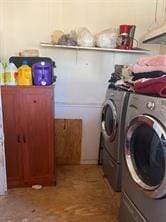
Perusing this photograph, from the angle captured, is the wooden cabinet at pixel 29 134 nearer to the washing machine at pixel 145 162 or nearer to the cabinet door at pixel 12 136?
the cabinet door at pixel 12 136

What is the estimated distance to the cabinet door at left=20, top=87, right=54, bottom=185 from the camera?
223cm

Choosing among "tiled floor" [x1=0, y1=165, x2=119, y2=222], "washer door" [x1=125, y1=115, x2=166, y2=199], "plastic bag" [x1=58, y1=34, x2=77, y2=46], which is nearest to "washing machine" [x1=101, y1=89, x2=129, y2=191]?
"tiled floor" [x1=0, y1=165, x2=119, y2=222]

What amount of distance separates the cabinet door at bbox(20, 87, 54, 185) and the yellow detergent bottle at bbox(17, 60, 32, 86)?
0.07 meters

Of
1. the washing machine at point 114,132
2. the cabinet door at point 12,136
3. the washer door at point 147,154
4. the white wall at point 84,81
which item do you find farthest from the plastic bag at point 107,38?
the washer door at point 147,154

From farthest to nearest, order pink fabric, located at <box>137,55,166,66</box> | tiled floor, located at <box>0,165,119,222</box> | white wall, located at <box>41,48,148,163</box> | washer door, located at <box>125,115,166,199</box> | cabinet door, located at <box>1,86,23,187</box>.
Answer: white wall, located at <box>41,48,148,163</box>, cabinet door, located at <box>1,86,23,187</box>, tiled floor, located at <box>0,165,119,222</box>, pink fabric, located at <box>137,55,166,66</box>, washer door, located at <box>125,115,166,199</box>

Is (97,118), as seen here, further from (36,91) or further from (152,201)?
(152,201)

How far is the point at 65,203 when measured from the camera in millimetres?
2135

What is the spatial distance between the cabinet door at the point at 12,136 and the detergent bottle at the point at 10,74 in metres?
0.06

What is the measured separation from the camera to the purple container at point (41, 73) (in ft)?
7.11

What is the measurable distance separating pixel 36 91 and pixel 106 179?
1324mm

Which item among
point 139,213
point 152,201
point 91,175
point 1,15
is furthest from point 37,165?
point 1,15

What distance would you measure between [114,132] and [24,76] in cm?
105

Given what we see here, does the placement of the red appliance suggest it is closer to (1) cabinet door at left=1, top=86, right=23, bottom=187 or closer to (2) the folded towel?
(2) the folded towel

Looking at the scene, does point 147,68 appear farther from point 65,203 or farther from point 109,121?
point 65,203
